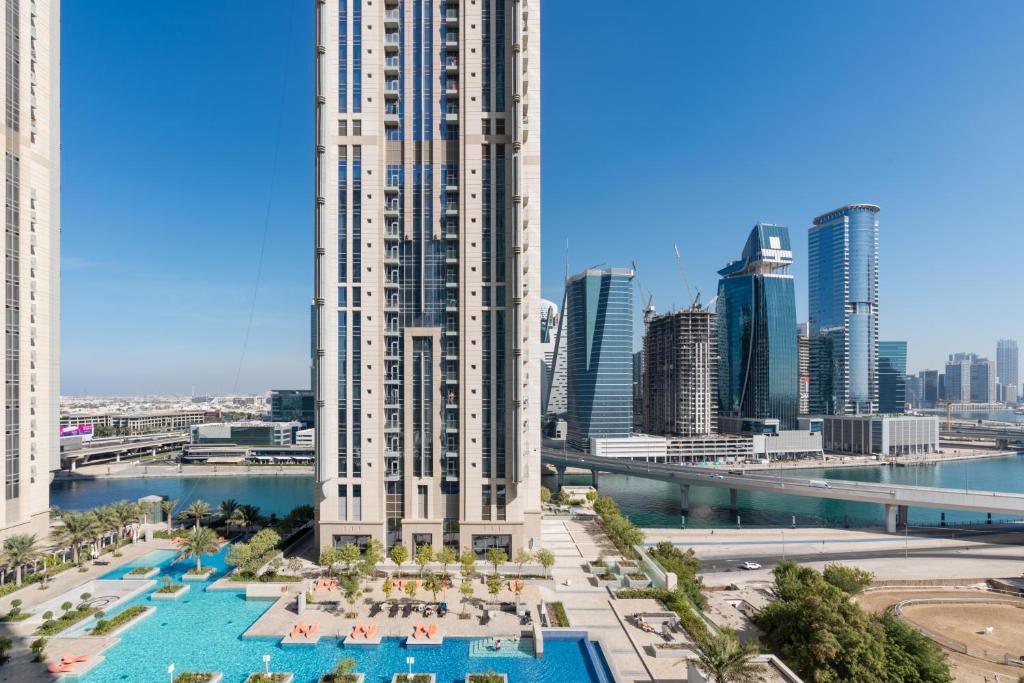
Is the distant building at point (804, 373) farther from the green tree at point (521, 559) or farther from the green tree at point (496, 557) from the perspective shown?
the green tree at point (496, 557)

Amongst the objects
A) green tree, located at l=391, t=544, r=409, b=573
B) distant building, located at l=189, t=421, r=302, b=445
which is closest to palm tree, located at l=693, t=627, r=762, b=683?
green tree, located at l=391, t=544, r=409, b=573

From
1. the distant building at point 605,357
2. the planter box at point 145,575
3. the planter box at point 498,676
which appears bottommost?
the planter box at point 145,575

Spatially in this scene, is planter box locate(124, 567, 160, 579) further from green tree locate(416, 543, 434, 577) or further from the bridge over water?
the bridge over water

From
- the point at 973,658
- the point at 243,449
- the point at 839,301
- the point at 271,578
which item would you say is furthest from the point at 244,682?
the point at 839,301

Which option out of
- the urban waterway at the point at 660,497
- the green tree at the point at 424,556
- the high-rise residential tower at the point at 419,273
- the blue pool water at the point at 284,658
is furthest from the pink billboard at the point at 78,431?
the green tree at the point at 424,556

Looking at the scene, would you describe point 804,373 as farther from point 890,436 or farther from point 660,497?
point 660,497

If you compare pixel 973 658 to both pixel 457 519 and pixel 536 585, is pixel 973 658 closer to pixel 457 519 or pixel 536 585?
pixel 536 585
